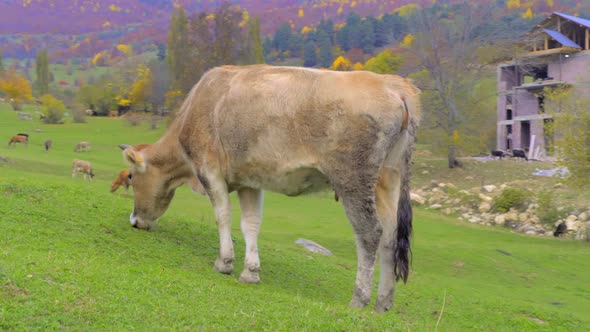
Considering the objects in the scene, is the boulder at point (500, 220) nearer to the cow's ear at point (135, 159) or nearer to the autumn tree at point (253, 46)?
the cow's ear at point (135, 159)

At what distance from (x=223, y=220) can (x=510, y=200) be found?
24183 mm

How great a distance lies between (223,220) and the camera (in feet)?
33.9

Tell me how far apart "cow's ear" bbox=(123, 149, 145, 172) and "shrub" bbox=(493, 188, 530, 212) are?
23.7 metres

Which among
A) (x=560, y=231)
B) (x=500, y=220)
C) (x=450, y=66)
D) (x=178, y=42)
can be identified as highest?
(x=178, y=42)

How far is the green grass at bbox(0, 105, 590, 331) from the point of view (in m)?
6.95

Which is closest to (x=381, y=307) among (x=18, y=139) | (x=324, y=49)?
(x=18, y=139)

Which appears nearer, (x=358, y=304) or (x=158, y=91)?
(x=358, y=304)

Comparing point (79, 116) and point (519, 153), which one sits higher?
point (79, 116)

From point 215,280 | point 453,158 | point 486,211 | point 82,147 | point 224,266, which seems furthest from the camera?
point 82,147

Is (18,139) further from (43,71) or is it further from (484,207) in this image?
(43,71)

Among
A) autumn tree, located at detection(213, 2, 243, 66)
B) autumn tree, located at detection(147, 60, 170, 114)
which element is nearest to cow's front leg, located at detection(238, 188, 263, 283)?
autumn tree, located at detection(213, 2, 243, 66)

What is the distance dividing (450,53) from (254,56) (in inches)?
779

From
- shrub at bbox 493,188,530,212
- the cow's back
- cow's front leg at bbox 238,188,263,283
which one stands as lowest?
shrub at bbox 493,188,530,212

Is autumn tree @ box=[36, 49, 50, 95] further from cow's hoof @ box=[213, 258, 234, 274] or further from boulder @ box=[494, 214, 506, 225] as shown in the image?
cow's hoof @ box=[213, 258, 234, 274]
